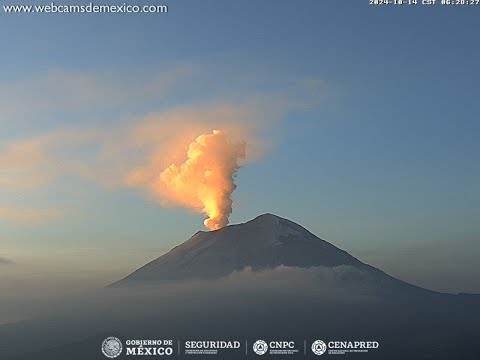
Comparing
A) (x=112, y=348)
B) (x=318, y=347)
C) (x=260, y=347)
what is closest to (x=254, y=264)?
(x=260, y=347)

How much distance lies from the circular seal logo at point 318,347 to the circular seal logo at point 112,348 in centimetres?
133

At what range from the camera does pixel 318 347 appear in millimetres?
4355

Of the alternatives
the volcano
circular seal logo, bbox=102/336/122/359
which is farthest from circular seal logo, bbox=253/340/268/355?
circular seal logo, bbox=102/336/122/359

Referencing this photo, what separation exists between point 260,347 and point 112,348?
3.34ft

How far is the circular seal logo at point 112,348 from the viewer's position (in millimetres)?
4352

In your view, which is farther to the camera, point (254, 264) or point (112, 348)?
point (254, 264)

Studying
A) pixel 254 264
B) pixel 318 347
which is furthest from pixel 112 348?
pixel 318 347

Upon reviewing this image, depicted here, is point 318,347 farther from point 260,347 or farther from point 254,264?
point 254,264

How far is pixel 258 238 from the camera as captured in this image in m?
4.45

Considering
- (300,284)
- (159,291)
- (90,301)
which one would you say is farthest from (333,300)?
(90,301)

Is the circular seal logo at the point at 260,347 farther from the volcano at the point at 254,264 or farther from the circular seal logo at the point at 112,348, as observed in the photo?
the circular seal logo at the point at 112,348

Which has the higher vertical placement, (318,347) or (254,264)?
(254,264)

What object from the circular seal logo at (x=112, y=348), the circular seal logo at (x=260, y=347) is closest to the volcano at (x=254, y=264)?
the circular seal logo at (x=112, y=348)

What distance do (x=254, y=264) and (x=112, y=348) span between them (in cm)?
115
